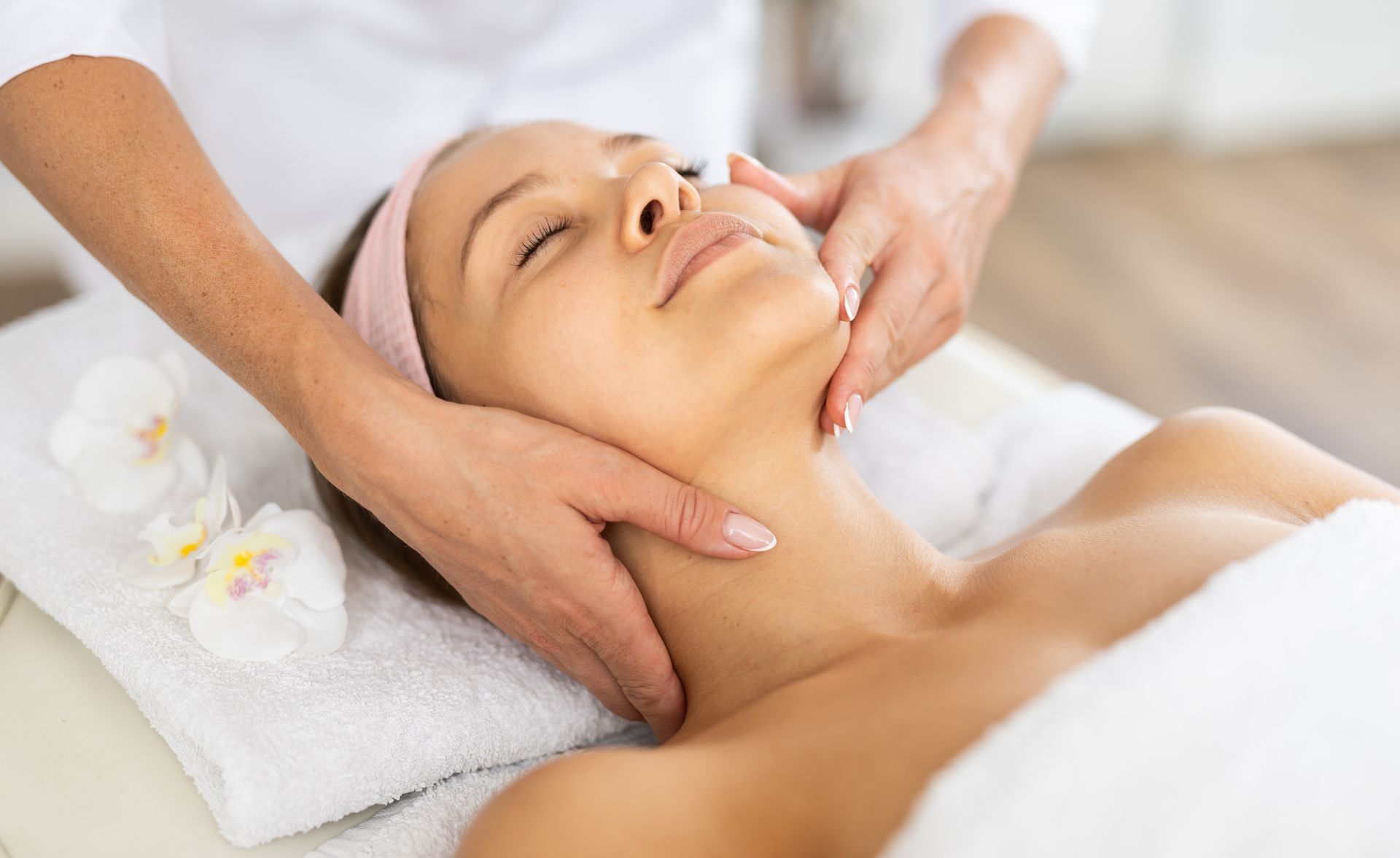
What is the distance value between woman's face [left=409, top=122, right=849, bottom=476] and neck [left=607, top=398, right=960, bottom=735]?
50 mm

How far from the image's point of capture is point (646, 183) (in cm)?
111

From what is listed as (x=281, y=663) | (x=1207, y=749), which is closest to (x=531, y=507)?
(x=281, y=663)

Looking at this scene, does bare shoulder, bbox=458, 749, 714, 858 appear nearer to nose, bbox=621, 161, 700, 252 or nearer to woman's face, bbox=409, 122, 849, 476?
woman's face, bbox=409, 122, 849, 476

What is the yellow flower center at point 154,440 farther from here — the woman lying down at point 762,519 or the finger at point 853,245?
the finger at point 853,245

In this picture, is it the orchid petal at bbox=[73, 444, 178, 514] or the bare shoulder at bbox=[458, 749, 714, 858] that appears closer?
the bare shoulder at bbox=[458, 749, 714, 858]

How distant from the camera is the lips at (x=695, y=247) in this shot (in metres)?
1.07

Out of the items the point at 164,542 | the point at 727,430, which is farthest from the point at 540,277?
the point at 164,542

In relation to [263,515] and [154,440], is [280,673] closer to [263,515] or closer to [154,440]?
[263,515]

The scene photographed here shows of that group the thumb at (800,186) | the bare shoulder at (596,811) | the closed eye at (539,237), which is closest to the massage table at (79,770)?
the bare shoulder at (596,811)

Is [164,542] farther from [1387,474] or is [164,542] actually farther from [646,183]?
[1387,474]

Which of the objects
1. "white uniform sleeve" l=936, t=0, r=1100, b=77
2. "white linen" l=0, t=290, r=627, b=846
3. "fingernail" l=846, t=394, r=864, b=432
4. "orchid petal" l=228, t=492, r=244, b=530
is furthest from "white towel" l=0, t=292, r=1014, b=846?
"white uniform sleeve" l=936, t=0, r=1100, b=77

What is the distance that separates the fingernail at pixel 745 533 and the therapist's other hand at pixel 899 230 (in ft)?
0.48

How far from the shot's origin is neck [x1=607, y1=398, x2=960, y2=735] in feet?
3.54

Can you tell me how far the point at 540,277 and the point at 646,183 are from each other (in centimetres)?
14
